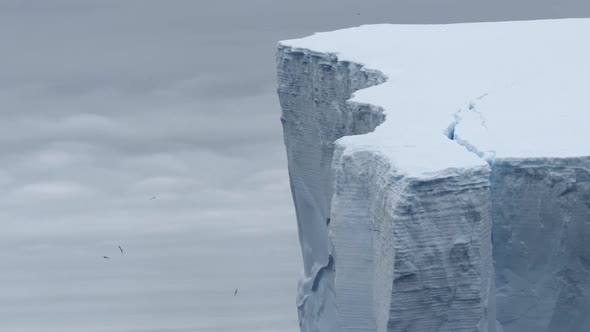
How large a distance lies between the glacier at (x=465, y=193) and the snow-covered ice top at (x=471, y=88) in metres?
0.02

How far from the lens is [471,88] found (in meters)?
9.18

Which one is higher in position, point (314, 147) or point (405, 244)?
point (405, 244)

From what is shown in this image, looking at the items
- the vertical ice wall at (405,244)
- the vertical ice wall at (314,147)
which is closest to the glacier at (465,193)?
the vertical ice wall at (405,244)

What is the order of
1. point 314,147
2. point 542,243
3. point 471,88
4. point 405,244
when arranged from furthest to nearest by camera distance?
1. point 314,147
2. point 471,88
3. point 542,243
4. point 405,244

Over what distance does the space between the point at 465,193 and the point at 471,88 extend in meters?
2.47

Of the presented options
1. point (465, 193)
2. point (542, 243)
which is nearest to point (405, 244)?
point (465, 193)

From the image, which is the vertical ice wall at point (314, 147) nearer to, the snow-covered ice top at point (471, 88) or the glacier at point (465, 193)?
the snow-covered ice top at point (471, 88)

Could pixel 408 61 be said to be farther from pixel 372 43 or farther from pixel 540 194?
pixel 540 194

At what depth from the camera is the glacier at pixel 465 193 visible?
22.4 ft

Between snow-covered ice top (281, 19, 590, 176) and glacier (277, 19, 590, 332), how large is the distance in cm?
2

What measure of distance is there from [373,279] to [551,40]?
4.13 meters

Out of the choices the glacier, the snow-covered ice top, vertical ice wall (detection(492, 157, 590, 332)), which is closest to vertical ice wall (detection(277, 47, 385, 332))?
the snow-covered ice top

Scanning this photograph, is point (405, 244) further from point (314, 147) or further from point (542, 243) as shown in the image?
point (314, 147)

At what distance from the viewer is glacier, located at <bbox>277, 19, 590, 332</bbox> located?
6.84 metres
